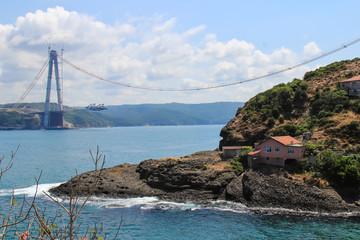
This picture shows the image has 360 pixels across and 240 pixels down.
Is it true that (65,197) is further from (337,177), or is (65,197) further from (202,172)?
(337,177)

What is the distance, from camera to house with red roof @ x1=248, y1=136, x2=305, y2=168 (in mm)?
45469

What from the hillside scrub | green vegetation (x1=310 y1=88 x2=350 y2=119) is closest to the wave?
the hillside scrub

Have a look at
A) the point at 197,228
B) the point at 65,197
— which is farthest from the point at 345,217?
the point at 65,197

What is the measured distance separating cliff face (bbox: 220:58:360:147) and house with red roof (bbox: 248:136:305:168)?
704 centimetres

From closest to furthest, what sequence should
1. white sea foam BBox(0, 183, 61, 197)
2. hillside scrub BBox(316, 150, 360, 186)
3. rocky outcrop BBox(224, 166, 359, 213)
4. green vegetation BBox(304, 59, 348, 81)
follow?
rocky outcrop BBox(224, 166, 359, 213) < hillside scrub BBox(316, 150, 360, 186) < white sea foam BBox(0, 183, 61, 197) < green vegetation BBox(304, 59, 348, 81)

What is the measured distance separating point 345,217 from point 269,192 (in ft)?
29.8

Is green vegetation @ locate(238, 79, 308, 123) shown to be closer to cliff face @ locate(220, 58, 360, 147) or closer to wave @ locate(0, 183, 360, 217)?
cliff face @ locate(220, 58, 360, 147)

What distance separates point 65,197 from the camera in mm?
45188

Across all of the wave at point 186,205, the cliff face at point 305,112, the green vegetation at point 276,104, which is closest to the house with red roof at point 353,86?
the cliff face at point 305,112

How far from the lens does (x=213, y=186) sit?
44469 mm

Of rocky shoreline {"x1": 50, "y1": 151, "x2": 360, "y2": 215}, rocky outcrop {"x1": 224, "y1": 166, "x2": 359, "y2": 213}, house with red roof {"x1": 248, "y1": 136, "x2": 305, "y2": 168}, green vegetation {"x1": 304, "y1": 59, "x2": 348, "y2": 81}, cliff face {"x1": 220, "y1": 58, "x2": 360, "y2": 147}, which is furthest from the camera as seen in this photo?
green vegetation {"x1": 304, "y1": 59, "x2": 348, "y2": 81}

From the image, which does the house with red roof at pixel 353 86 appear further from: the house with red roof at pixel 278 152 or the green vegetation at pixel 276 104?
the house with red roof at pixel 278 152

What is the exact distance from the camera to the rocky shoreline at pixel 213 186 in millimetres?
38125

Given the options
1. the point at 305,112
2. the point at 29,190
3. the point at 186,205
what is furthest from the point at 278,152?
the point at 29,190
